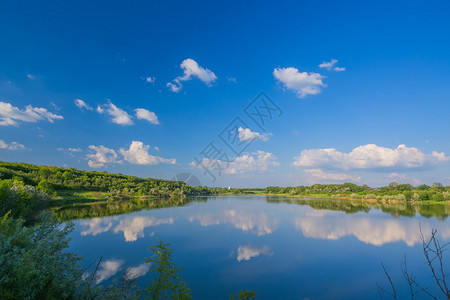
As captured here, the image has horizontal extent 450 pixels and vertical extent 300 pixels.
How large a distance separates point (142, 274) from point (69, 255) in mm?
7491

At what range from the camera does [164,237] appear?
2152 centimetres

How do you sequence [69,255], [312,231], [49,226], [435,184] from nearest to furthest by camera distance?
[69,255] → [49,226] → [312,231] → [435,184]

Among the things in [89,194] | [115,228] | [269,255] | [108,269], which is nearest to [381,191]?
[269,255]

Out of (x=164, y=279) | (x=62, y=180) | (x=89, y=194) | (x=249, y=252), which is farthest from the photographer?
(x=62, y=180)

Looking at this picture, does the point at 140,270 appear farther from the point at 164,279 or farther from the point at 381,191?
the point at 381,191

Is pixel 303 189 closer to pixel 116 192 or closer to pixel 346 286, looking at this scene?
pixel 116 192

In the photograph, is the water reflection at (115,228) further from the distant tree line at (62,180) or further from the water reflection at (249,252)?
the distant tree line at (62,180)

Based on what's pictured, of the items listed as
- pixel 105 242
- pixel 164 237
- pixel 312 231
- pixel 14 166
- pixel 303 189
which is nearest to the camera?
pixel 105 242

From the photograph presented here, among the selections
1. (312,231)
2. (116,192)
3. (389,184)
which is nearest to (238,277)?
(312,231)

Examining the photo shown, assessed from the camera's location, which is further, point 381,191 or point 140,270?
point 381,191

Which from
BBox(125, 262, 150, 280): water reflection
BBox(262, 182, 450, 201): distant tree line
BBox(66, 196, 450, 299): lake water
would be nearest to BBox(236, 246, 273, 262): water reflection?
BBox(66, 196, 450, 299): lake water

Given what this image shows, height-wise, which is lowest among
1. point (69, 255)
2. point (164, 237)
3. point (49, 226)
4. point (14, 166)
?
point (164, 237)

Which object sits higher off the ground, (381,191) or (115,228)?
(381,191)

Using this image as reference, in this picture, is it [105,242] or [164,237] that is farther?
[164,237]
